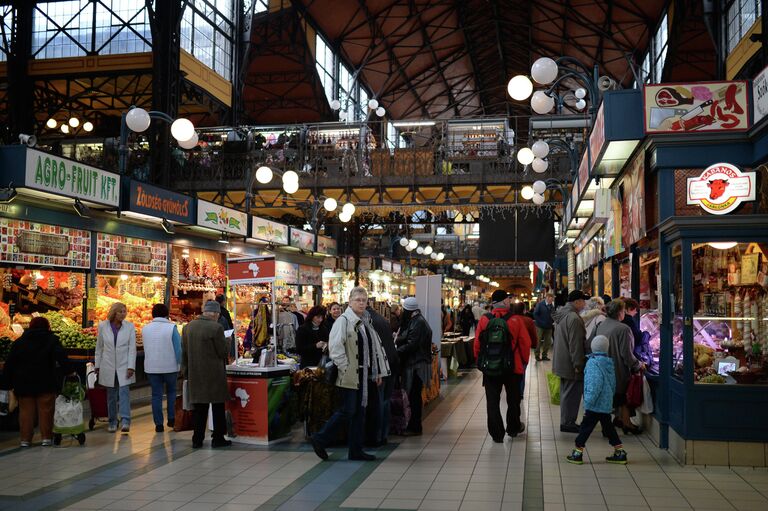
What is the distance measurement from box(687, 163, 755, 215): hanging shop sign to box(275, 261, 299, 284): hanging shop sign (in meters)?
12.4

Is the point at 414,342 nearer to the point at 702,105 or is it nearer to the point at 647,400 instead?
the point at 647,400

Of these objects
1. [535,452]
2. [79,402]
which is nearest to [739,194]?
[535,452]

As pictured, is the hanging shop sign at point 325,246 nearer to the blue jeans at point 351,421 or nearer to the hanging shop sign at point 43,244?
the hanging shop sign at point 43,244

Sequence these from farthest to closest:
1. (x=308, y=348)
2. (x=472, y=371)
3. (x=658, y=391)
A: (x=472, y=371) < (x=308, y=348) < (x=658, y=391)

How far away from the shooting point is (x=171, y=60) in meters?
20.5

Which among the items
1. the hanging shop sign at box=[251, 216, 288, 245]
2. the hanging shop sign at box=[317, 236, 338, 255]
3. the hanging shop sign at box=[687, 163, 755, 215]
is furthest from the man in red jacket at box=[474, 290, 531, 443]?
the hanging shop sign at box=[317, 236, 338, 255]

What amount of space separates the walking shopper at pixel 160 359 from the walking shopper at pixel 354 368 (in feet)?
8.36

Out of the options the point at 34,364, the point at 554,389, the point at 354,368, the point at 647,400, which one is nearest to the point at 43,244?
the point at 34,364

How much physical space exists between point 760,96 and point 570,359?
3.42 metres

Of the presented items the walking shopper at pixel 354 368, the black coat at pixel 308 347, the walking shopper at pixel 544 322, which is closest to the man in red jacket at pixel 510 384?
the walking shopper at pixel 354 368

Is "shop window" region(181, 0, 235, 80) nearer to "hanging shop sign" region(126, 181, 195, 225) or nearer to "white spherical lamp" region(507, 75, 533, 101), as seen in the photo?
"hanging shop sign" region(126, 181, 195, 225)

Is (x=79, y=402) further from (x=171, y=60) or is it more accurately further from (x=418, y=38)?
(x=418, y=38)

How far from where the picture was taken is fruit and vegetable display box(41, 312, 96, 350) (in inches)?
377

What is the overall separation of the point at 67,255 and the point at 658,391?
27.2 ft
